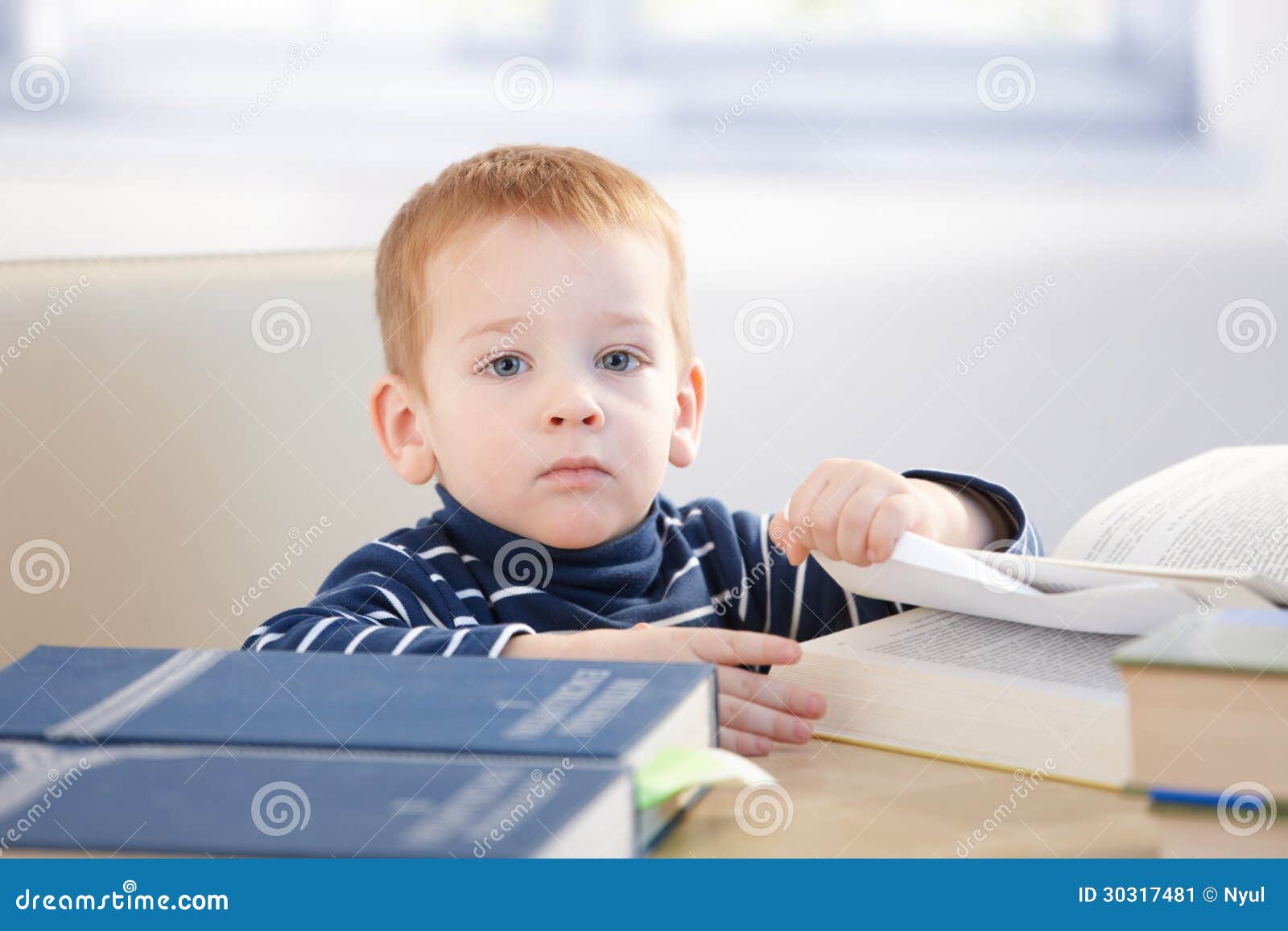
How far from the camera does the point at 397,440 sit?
44.1 inches

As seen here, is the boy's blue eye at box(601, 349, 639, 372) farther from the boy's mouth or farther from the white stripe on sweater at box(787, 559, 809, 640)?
the white stripe on sweater at box(787, 559, 809, 640)

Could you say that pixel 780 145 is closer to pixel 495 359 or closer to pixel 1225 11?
pixel 1225 11

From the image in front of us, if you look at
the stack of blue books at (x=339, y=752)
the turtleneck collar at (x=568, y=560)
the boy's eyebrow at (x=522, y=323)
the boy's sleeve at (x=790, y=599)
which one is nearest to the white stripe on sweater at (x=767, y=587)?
the boy's sleeve at (x=790, y=599)

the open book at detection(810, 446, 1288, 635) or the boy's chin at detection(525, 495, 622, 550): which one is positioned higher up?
the boy's chin at detection(525, 495, 622, 550)

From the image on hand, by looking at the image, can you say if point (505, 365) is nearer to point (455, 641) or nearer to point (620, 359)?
point (620, 359)

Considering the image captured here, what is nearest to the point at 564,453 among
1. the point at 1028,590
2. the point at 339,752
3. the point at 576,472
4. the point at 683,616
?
the point at 576,472

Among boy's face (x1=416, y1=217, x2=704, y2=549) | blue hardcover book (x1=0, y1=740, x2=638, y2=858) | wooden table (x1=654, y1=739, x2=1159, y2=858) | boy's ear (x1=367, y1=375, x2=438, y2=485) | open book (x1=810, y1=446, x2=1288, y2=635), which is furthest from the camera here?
boy's ear (x1=367, y1=375, x2=438, y2=485)

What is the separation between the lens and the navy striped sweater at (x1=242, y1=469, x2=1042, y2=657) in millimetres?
830

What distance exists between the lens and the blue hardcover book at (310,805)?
1.35 feet

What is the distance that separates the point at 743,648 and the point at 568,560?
0.33 metres

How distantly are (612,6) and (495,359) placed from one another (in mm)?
1114

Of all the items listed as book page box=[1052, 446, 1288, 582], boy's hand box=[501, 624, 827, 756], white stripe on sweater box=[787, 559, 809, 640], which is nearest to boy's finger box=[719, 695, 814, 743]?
boy's hand box=[501, 624, 827, 756]

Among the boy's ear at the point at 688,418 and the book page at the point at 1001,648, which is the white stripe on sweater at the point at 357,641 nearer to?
the book page at the point at 1001,648

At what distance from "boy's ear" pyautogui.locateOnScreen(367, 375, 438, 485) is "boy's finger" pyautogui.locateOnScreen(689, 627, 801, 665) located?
0.41 metres
